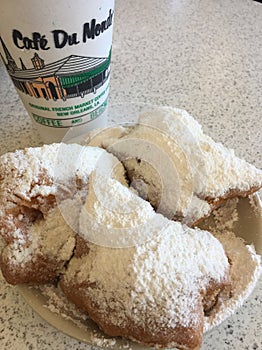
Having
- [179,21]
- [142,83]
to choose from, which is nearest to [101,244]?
Answer: [142,83]

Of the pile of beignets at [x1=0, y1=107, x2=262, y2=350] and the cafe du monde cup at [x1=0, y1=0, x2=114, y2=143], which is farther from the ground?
the cafe du monde cup at [x1=0, y1=0, x2=114, y2=143]

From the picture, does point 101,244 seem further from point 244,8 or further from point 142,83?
point 244,8

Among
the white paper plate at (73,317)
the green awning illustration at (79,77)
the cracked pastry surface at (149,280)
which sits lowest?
the white paper plate at (73,317)

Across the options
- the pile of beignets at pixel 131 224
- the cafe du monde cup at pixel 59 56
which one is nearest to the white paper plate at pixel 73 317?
the pile of beignets at pixel 131 224

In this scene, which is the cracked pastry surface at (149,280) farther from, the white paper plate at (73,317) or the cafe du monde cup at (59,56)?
the cafe du monde cup at (59,56)

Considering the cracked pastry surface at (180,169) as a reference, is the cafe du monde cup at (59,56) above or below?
above

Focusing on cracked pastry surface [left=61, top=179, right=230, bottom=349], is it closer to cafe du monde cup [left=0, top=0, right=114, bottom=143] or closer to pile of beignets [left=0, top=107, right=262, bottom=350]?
pile of beignets [left=0, top=107, right=262, bottom=350]

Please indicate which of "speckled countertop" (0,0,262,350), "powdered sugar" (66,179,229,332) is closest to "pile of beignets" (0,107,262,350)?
"powdered sugar" (66,179,229,332)
